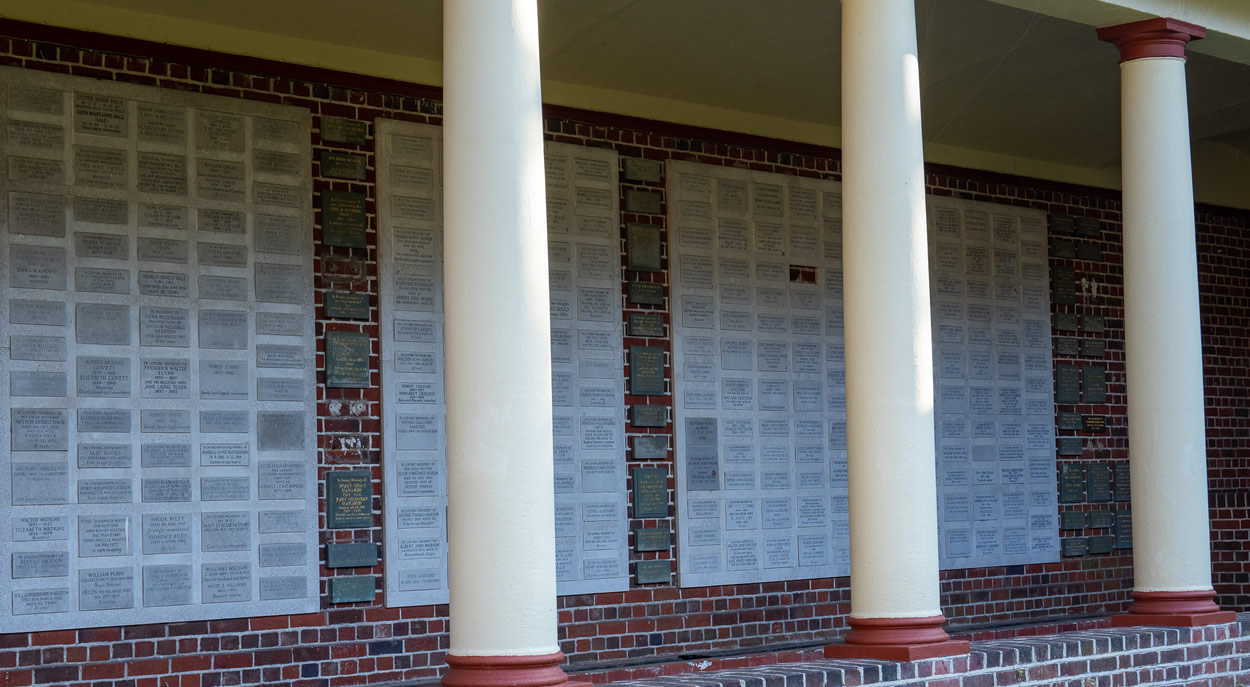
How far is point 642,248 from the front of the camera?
9125 mm

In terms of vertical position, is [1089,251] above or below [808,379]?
above

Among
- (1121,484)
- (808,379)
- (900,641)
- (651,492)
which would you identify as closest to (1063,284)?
(1121,484)

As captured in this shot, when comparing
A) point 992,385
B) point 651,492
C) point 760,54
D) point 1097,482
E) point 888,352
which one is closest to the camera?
point 888,352

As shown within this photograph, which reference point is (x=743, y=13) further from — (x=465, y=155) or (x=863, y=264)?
(x=465, y=155)

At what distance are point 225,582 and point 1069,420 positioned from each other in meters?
7.08

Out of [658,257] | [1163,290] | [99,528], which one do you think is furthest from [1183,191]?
[99,528]

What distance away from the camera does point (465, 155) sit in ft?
15.8

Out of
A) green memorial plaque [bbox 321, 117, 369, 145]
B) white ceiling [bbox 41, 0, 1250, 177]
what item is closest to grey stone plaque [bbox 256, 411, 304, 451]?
green memorial plaque [bbox 321, 117, 369, 145]

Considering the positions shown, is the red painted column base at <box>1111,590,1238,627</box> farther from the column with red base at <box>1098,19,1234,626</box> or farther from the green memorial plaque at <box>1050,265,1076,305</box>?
the green memorial plaque at <box>1050,265,1076,305</box>

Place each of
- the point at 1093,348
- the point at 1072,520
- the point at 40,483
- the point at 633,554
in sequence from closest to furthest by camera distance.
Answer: the point at 40,483
the point at 633,554
the point at 1072,520
the point at 1093,348

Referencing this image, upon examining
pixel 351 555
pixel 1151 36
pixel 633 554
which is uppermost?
pixel 1151 36

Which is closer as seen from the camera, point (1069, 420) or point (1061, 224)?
point (1069, 420)

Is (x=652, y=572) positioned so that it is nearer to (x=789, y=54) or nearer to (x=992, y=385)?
(x=789, y=54)

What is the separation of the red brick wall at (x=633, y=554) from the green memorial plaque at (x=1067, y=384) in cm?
12
